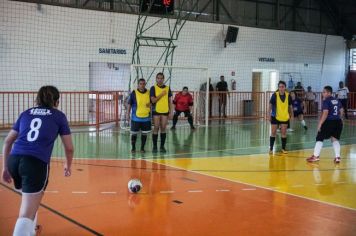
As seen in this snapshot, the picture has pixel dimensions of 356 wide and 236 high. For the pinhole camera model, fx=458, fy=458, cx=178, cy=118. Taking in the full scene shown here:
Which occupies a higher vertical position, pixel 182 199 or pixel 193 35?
pixel 193 35

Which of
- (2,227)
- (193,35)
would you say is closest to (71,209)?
(2,227)

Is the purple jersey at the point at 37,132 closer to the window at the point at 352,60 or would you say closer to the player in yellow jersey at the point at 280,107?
the player in yellow jersey at the point at 280,107

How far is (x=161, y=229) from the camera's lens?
570 centimetres

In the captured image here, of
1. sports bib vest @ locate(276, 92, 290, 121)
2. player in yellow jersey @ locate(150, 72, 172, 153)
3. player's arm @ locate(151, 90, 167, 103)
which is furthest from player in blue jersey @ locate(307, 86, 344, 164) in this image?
player's arm @ locate(151, 90, 167, 103)

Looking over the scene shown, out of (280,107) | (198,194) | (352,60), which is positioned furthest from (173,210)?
(352,60)

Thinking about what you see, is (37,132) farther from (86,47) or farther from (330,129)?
(86,47)

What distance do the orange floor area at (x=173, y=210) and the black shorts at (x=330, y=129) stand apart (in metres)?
3.50

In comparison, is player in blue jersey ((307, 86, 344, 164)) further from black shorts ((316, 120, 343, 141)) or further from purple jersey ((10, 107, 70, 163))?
purple jersey ((10, 107, 70, 163))

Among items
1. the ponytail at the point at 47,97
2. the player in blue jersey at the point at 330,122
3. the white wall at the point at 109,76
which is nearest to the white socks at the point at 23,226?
the ponytail at the point at 47,97

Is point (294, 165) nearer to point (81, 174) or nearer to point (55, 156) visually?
point (81, 174)

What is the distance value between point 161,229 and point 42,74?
15015 mm

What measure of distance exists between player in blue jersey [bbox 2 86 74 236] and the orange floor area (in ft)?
3.97

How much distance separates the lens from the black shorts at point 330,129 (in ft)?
35.6

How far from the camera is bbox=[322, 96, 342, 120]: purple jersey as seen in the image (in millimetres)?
10719
